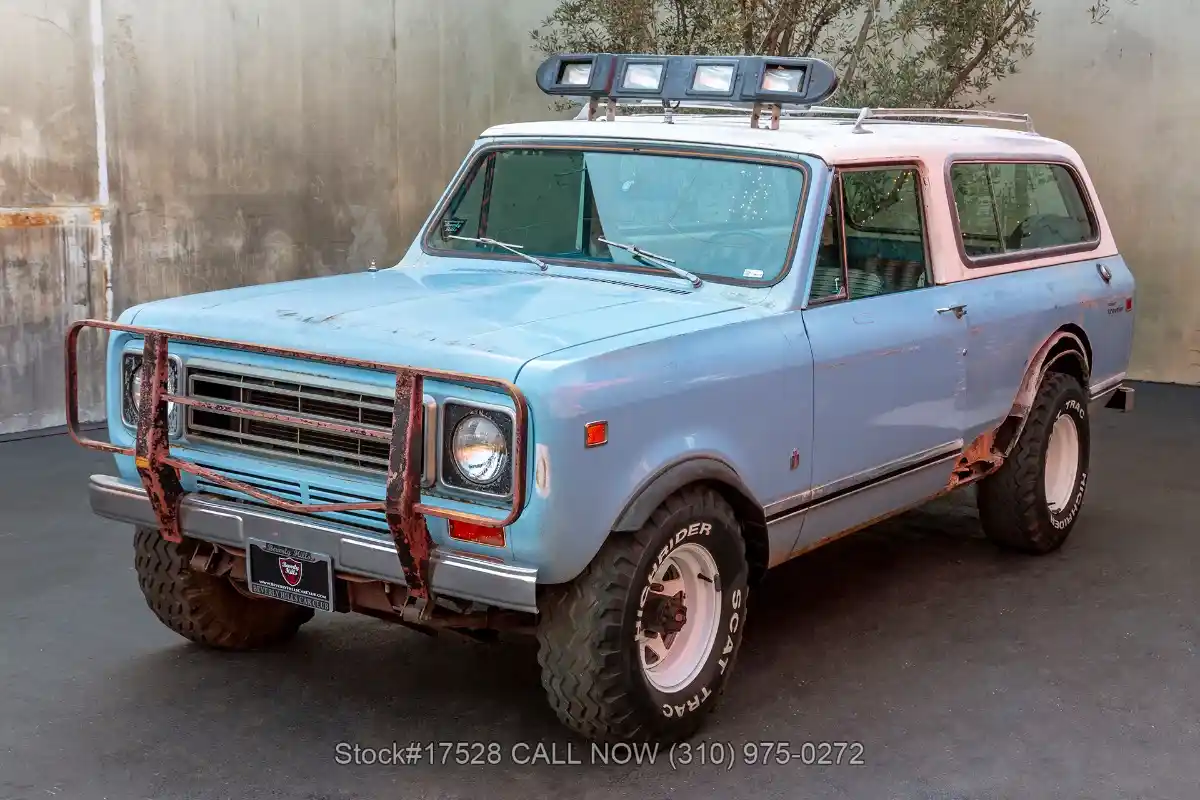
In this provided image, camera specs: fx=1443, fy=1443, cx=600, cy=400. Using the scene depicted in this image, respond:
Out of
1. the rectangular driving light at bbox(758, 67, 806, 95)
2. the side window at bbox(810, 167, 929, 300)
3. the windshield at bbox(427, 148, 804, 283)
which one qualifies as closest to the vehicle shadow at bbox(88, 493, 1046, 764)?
the side window at bbox(810, 167, 929, 300)

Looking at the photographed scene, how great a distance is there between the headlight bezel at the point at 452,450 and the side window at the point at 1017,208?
110 inches

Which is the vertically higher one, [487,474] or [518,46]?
[518,46]

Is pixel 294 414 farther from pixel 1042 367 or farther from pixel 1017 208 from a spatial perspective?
pixel 1017 208

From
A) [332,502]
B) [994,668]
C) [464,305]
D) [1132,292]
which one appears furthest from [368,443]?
[1132,292]

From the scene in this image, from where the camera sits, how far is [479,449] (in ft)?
13.5

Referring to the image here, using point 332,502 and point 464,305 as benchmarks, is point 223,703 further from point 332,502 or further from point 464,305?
→ point 464,305

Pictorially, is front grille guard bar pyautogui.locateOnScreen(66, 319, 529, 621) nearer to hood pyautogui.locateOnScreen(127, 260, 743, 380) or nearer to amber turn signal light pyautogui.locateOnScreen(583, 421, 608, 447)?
hood pyautogui.locateOnScreen(127, 260, 743, 380)

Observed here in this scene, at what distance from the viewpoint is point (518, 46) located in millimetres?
12258

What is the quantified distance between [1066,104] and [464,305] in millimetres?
8204

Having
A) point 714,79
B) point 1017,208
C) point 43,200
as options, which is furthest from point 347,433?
point 43,200

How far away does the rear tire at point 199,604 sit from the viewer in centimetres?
515

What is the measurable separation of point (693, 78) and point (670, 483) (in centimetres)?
191

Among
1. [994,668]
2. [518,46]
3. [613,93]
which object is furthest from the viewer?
[518,46]

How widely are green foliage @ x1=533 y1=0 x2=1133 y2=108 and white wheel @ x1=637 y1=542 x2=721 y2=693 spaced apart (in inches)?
228
